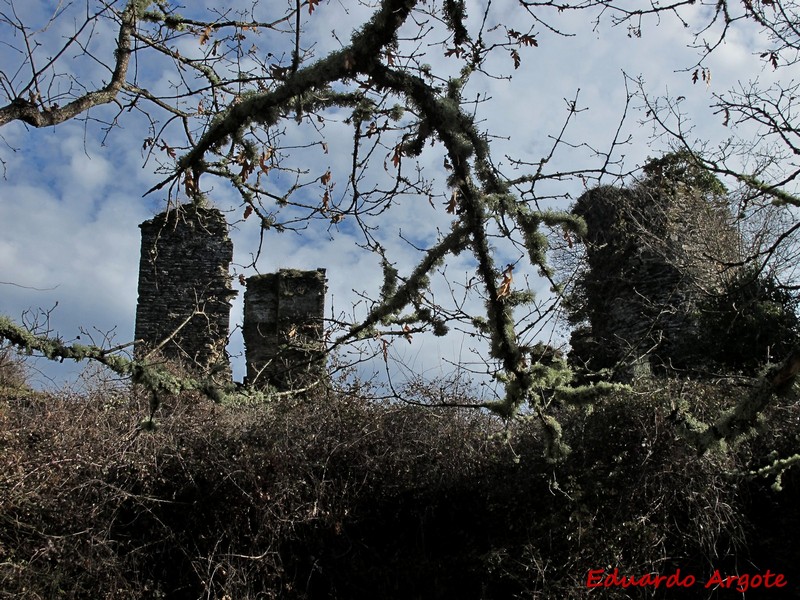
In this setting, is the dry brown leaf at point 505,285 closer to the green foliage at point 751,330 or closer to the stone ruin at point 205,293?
the green foliage at point 751,330

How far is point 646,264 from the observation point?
48.0 ft

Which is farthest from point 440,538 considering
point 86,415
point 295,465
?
point 86,415

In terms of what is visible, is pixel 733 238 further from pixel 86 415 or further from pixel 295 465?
pixel 86 415

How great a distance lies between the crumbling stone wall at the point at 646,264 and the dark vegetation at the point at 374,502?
4.98 meters

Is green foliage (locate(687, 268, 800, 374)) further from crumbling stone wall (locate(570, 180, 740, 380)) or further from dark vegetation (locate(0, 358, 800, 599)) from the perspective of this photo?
dark vegetation (locate(0, 358, 800, 599))

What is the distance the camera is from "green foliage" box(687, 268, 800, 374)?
424 inches

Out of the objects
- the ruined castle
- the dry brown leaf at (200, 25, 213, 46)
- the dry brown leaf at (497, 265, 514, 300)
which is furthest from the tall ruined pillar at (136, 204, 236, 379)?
the dry brown leaf at (497, 265, 514, 300)

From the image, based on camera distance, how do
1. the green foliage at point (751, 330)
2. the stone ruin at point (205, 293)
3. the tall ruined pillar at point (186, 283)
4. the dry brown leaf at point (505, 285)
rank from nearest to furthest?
the dry brown leaf at point (505, 285) < the green foliage at point (751, 330) < the stone ruin at point (205, 293) < the tall ruined pillar at point (186, 283)

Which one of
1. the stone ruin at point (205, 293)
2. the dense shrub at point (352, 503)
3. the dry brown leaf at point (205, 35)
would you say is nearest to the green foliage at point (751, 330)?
the dense shrub at point (352, 503)

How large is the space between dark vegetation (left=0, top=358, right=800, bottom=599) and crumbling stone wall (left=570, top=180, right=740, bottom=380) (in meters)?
4.98

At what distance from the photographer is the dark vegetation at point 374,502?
717cm

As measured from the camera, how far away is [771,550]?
7312 mm

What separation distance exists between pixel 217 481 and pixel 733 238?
31.7ft

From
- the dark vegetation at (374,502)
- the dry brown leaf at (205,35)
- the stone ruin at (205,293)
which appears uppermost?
the stone ruin at (205,293)
